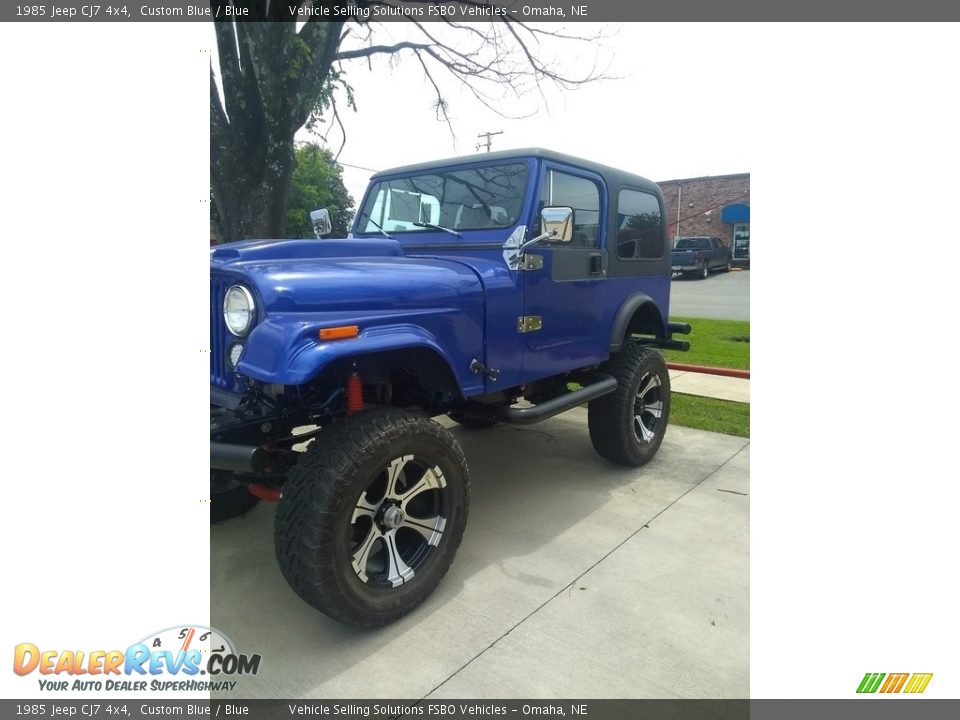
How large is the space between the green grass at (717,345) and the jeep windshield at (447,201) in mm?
5327

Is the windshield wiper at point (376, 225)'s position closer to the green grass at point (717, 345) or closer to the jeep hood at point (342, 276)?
the jeep hood at point (342, 276)

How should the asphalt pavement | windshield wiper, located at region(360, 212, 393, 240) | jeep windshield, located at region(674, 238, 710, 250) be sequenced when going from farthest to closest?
jeep windshield, located at region(674, 238, 710, 250), the asphalt pavement, windshield wiper, located at region(360, 212, 393, 240)

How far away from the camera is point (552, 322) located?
11.4 ft

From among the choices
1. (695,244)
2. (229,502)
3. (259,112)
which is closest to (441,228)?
(229,502)

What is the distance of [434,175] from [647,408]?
7.98ft

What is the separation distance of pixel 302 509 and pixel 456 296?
4.05 ft

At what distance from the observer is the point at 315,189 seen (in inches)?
354

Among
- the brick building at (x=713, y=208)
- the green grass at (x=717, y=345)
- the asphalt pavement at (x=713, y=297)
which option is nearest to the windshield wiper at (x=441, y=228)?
the green grass at (x=717, y=345)

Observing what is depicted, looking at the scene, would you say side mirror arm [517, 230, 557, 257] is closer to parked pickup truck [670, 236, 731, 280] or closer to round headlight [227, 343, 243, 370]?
round headlight [227, 343, 243, 370]

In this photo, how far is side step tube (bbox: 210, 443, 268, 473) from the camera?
2225 mm

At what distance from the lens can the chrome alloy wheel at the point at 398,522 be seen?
8.07ft
